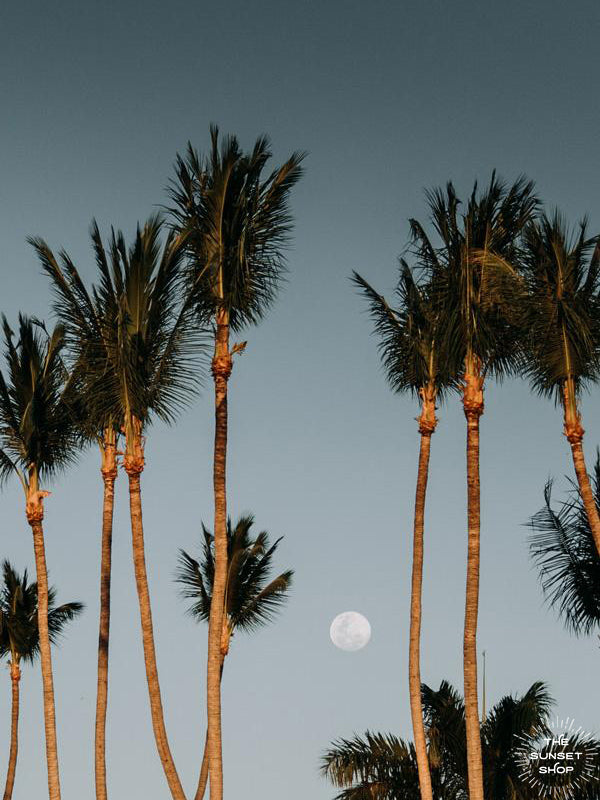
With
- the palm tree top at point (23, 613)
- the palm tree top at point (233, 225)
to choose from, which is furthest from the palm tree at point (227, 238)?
the palm tree top at point (23, 613)

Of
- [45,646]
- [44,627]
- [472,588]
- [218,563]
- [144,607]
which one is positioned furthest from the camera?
[44,627]

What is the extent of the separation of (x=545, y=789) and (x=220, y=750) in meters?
6.33

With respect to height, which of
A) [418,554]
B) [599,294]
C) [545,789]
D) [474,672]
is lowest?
[545,789]

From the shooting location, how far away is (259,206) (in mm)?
22094

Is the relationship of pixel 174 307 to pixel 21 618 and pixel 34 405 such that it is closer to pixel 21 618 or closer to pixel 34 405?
pixel 34 405

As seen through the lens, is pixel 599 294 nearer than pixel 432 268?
Yes

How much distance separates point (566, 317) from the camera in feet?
70.4

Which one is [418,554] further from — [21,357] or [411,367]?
[21,357]

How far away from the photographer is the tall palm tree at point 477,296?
21750 mm

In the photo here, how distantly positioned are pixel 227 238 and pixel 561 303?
5.79 meters

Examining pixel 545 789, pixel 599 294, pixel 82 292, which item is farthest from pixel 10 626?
pixel 599 294

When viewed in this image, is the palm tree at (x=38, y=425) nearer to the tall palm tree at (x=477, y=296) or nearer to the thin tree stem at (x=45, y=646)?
the thin tree stem at (x=45, y=646)

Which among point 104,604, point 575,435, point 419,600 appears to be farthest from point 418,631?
point 104,604

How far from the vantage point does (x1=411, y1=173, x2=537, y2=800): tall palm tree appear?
21.8m
